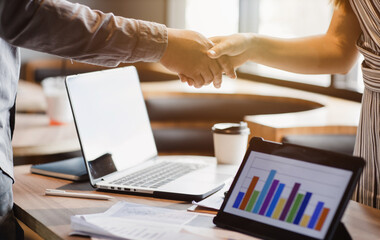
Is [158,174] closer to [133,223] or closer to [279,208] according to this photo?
[133,223]

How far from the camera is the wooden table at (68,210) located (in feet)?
3.38

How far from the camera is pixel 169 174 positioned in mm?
1421

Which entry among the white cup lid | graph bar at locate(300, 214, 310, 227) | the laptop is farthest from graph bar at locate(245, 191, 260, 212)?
the white cup lid

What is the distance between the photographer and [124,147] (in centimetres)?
147

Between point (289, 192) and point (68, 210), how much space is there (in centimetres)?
49

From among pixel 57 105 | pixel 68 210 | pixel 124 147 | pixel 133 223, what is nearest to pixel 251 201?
pixel 133 223

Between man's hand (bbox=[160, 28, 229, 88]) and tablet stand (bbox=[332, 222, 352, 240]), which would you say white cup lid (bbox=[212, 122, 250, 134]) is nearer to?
man's hand (bbox=[160, 28, 229, 88])

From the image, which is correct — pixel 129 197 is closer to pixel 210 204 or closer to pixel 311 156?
pixel 210 204

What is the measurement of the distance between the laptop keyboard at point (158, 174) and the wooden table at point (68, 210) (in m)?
0.06

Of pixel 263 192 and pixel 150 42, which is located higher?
pixel 150 42

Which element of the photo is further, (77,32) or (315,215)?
(77,32)

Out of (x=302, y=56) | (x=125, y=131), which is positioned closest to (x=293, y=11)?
(x=302, y=56)

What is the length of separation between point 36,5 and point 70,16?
0.07m

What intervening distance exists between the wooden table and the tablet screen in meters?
0.07
